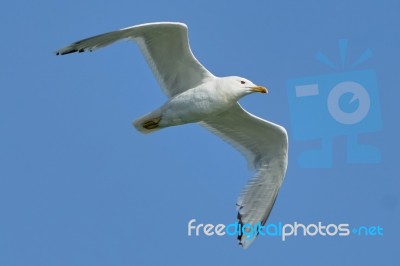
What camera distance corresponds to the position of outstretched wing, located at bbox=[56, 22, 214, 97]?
37.4 ft

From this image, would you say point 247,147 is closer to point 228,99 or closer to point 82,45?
point 228,99

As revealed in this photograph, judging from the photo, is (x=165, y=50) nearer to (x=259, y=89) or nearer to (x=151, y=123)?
(x=151, y=123)

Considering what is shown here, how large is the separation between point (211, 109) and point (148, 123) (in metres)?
0.82

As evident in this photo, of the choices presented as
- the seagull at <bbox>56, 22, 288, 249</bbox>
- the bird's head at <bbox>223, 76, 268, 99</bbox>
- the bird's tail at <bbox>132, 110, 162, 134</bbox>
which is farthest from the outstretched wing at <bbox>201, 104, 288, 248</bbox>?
the bird's tail at <bbox>132, 110, 162, 134</bbox>

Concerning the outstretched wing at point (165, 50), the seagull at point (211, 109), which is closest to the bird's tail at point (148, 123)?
the seagull at point (211, 109)

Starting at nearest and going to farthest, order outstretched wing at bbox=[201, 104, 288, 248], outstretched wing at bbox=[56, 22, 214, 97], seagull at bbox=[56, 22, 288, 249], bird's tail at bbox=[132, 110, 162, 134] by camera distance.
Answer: outstretched wing at bbox=[56, 22, 214, 97] < seagull at bbox=[56, 22, 288, 249] < bird's tail at bbox=[132, 110, 162, 134] < outstretched wing at bbox=[201, 104, 288, 248]

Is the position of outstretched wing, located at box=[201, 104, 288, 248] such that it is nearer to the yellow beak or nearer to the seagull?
the seagull

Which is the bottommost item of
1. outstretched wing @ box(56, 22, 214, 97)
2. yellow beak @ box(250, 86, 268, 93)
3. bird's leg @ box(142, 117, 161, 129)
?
bird's leg @ box(142, 117, 161, 129)

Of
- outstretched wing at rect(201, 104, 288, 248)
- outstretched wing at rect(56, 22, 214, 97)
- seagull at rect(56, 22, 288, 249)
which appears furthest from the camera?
outstretched wing at rect(201, 104, 288, 248)

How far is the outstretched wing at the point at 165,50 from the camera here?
449 inches

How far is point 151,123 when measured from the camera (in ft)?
39.2

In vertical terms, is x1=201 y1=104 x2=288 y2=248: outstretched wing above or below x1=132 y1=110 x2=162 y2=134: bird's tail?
below

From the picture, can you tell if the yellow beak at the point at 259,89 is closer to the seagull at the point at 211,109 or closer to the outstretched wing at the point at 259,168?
the seagull at the point at 211,109

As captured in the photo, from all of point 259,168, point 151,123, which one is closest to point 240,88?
point 151,123
